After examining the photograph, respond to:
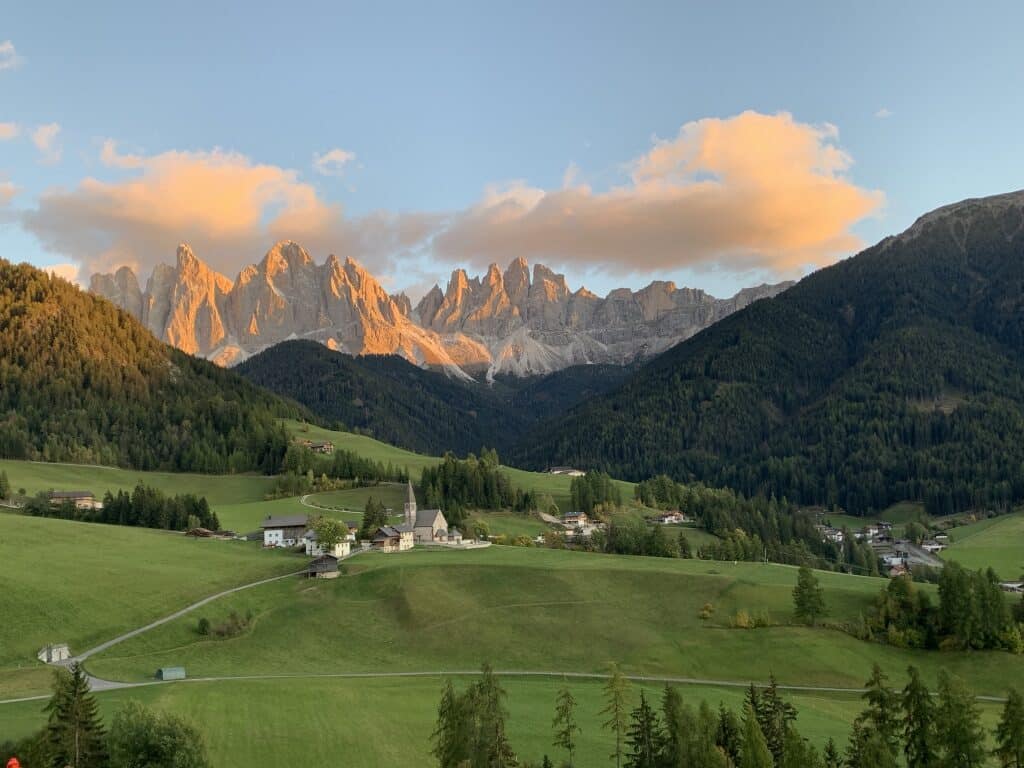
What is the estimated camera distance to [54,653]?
78125 millimetres

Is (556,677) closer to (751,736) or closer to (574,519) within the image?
(751,736)

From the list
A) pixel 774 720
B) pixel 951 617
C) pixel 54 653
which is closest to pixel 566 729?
pixel 774 720

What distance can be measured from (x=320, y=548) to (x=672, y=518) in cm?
8943

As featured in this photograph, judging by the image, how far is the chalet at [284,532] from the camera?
133 meters

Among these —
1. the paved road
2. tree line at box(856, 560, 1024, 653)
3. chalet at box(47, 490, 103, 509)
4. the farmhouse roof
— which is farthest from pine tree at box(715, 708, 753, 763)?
chalet at box(47, 490, 103, 509)

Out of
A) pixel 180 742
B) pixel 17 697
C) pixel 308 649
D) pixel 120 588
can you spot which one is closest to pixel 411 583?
pixel 308 649

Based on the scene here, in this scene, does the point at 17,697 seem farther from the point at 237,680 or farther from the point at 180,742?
the point at 180,742

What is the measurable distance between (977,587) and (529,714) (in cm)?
5217

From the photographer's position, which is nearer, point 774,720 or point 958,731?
point 958,731

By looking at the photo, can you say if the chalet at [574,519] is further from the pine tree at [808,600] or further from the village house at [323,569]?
the pine tree at [808,600]

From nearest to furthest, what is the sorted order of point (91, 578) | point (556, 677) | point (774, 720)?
point (774, 720)
point (556, 677)
point (91, 578)

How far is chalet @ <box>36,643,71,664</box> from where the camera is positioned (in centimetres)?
7700

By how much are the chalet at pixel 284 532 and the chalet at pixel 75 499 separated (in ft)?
120

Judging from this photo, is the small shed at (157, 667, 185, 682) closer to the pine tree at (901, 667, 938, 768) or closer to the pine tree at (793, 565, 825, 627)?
the pine tree at (901, 667, 938, 768)
